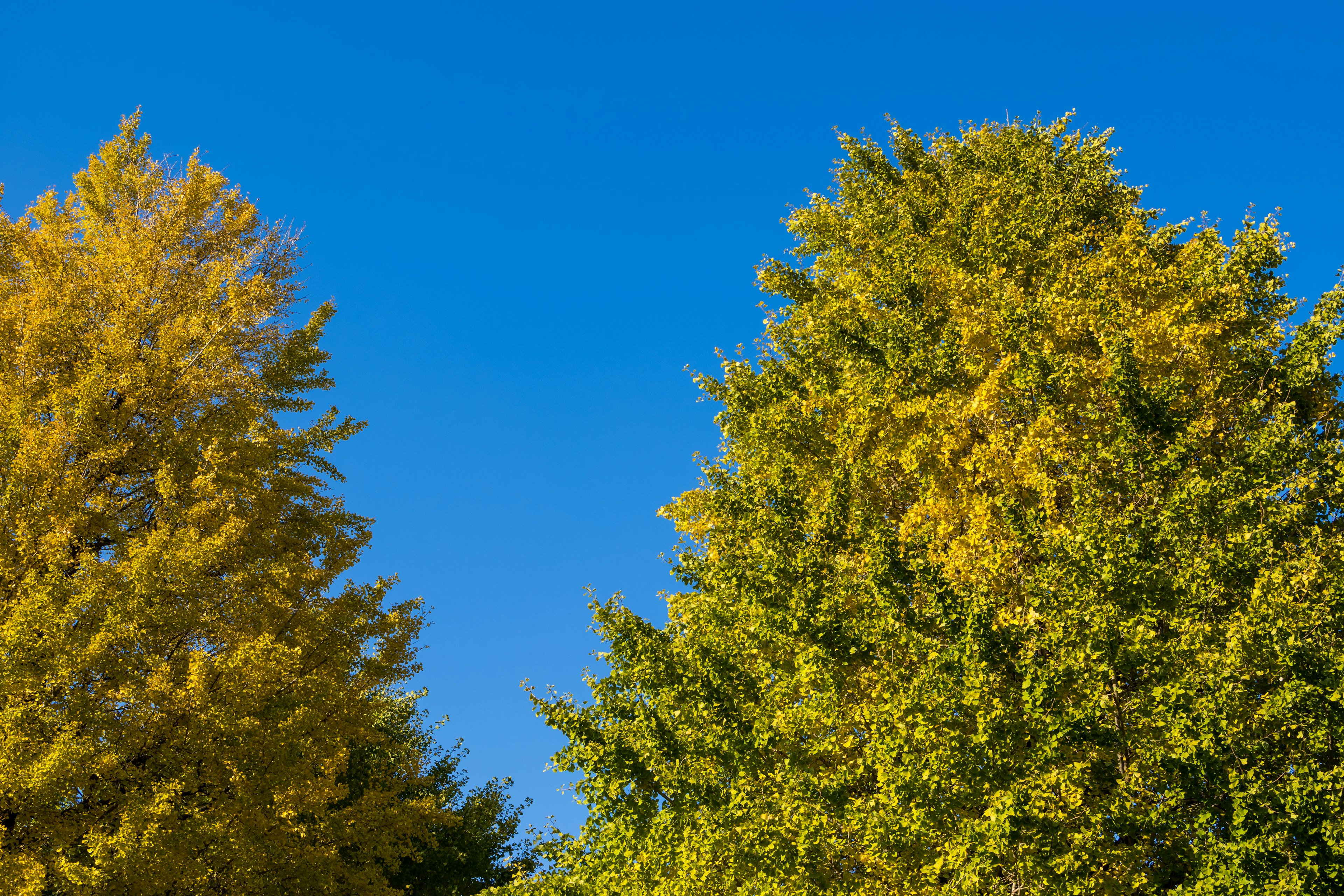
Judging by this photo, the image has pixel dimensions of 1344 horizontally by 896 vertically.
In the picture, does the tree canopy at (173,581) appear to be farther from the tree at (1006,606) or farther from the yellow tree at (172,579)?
the tree at (1006,606)

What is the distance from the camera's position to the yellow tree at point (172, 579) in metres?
13.2

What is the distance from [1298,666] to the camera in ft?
37.0

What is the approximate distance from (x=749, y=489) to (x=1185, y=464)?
24.5ft

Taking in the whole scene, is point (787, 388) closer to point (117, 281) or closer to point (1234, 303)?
point (1234, 303)

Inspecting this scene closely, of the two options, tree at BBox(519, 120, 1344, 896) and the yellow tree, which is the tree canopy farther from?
tree at BBox(519, 120, 1344, 896)

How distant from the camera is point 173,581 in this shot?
48.1ft

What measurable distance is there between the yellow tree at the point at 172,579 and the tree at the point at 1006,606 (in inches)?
177

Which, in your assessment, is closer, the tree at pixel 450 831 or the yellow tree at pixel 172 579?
the yellow tree at pixel 172 579

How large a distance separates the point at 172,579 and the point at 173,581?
3 cm

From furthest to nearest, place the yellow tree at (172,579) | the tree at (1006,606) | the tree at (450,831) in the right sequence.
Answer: the tree at (450,831)
the yellow tree at (172,579)
the tree at (1006,606)

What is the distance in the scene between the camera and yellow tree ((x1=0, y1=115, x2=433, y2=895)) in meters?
13.2

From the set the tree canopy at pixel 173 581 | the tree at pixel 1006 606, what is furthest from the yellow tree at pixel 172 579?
the tree at pixel 1006 606

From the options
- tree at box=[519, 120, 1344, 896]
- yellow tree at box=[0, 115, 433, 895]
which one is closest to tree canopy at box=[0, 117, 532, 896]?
yellow tree at box=[0, 115, 433, 895]

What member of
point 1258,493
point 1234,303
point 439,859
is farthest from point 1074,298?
point 439,859
